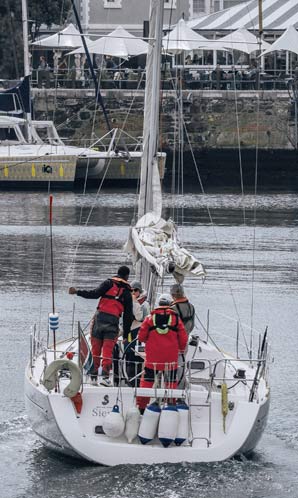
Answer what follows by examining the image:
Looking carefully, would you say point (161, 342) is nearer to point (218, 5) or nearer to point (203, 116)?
point (203, 116)

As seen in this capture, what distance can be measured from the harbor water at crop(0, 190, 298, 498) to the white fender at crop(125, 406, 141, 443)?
0.36 m

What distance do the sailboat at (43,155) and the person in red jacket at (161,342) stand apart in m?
33.5

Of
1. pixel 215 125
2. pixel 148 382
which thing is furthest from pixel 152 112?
pixel 215 125

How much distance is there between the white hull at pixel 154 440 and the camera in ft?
53.2

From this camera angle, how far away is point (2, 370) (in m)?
22.9

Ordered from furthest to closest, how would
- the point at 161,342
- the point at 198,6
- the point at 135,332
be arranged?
the point at 198,6
the point at 135,332
the point at 161,342

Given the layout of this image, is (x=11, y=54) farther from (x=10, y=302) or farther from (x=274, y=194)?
(x=10, y=302)


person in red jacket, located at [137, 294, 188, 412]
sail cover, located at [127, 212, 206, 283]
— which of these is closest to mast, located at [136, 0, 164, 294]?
sail cover, located at [127, 212, 206, 283]

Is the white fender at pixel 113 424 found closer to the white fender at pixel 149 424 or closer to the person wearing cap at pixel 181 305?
the white fender at pixel 149 424

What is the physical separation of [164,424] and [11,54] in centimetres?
5189

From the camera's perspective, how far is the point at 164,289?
32719mm

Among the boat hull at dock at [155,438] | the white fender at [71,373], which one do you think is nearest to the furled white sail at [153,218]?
the boat hull at dock at [155,438]

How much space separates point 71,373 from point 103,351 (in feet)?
3.98

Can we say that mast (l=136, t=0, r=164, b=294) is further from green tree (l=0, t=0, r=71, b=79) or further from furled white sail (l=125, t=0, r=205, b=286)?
green tree (l=0, t=0, r=71, b=79)
